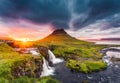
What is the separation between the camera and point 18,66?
4897 cm

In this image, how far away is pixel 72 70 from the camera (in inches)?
2746

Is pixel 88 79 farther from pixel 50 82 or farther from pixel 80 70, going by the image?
pixel 50 82

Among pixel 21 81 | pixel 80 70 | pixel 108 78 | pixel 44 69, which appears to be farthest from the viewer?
pixel 80 70

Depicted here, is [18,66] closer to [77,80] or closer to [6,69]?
[6,69]

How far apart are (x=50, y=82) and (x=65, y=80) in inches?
1675

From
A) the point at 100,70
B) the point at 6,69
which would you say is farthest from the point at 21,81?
the point at 100,70

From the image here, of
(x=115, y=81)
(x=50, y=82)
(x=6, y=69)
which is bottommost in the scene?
(x=115, y=81)

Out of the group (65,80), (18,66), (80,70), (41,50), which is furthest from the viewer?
(41,50)

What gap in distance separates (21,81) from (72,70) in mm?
57819

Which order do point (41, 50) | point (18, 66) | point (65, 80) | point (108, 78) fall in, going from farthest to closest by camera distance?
point (41, 50)
point (108, 78)
point (65, 80)
point (18, 66)

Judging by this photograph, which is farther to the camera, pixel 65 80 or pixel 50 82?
pixel 65 80

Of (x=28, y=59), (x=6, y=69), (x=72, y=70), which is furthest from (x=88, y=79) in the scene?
(x=6, y=69)

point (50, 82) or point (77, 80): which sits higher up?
point (50, 82)

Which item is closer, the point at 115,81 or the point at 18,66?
the point at 18,66
